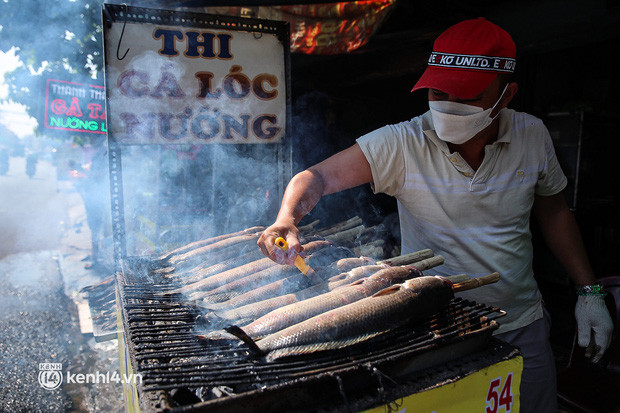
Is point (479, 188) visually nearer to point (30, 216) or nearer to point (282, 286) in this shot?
point (282, 286)

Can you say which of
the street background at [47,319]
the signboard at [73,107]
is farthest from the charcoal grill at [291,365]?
the signboard at [73,107]

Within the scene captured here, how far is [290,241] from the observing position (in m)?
2.25

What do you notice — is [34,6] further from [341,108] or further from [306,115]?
[341,108]

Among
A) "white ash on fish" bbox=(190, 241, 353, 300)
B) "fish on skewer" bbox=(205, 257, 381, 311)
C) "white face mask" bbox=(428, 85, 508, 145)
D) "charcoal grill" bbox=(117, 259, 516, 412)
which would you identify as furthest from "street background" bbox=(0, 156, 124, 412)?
"white face mask" bbox=(428, 85, 508, 145)

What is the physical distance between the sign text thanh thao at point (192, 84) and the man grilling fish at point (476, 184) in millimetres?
1441

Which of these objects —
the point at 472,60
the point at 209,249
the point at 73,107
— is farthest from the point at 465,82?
the point at 73,107

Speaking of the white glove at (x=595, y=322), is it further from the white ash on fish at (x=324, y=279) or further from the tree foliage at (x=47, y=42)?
the tree foliage at (x=47, y=42)

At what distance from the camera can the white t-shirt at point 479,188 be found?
2.61m

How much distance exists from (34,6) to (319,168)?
592cm

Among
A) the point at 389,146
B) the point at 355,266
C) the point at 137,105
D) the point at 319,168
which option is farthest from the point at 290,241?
the point at 137,105

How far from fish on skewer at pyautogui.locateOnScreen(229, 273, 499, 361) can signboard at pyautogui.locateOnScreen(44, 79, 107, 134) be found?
843 cm

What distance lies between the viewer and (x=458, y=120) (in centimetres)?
246

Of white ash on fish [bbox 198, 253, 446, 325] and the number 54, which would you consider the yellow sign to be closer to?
the number 54

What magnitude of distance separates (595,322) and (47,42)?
8.65 metres
